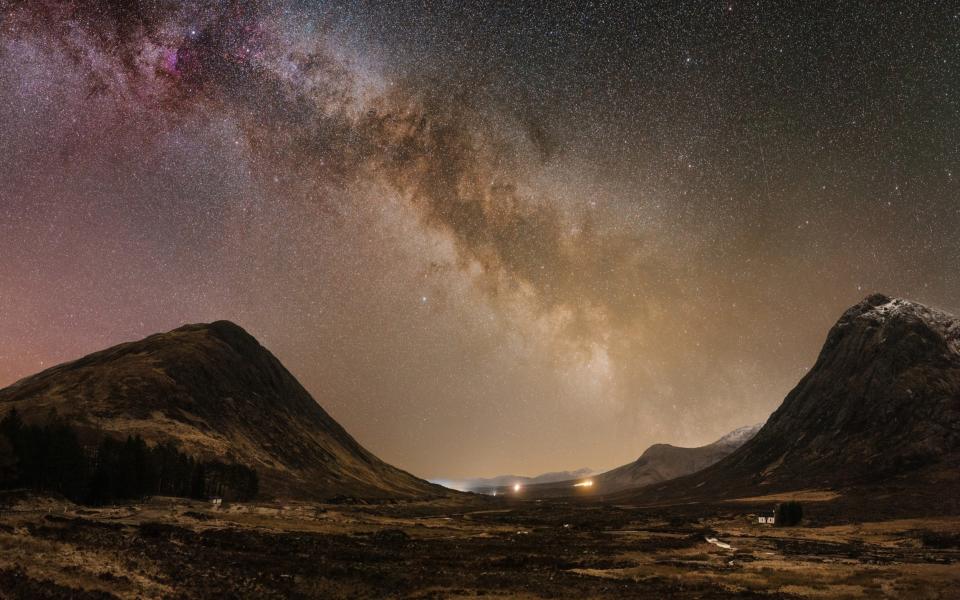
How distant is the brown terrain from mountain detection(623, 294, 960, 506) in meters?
0.67

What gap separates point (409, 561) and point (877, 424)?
17775cm

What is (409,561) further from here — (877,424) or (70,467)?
(877,424)

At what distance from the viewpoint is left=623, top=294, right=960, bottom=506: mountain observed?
13838cm

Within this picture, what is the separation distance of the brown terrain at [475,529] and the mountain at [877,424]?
2.19ft

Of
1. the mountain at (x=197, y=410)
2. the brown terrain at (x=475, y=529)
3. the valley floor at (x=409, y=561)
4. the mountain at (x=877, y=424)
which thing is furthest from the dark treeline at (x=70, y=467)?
the mountain at (x=877, y=424)

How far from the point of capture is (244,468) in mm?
112688

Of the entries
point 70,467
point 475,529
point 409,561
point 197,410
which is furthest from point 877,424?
point 197,410

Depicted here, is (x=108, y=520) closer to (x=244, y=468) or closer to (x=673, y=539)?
(x=673, y=539)

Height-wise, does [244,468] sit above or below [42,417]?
below

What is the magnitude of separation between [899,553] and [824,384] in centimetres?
17521

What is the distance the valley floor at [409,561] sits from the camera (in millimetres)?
27281

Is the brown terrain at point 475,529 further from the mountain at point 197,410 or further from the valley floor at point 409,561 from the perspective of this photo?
the mountain at point 197,410

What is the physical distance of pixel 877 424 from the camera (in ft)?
528

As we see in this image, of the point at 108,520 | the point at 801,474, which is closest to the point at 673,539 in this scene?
the point at 108,520
